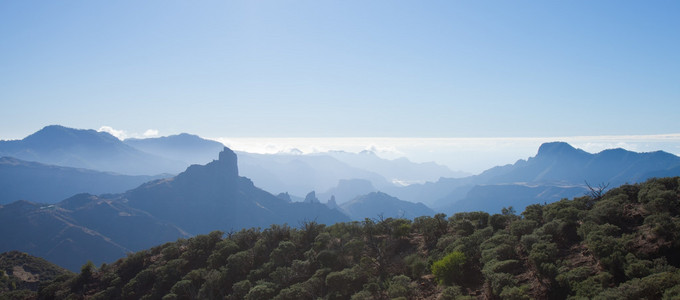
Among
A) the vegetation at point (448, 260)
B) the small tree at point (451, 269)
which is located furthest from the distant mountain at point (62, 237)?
the small tree at point (451, 269)

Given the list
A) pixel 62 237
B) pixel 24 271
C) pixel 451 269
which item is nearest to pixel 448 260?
pixel 451 269

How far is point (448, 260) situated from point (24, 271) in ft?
271

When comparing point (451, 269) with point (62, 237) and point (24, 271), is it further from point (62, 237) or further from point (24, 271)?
point (62, 237)

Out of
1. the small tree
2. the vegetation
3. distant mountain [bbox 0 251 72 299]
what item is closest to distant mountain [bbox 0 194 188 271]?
distant mountain [bbox 0 251 72 299]

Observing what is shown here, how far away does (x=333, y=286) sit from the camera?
23594mm

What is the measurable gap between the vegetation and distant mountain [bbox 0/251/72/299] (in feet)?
77.3

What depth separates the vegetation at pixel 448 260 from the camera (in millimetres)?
15859

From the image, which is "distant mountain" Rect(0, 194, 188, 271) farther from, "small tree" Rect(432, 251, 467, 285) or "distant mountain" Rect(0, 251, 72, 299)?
"small tree" Rect(432, 251, 467, 285)

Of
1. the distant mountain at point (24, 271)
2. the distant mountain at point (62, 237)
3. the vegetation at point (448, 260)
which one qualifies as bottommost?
the distant mountain at point (62, 237)

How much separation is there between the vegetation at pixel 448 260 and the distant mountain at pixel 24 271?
77.3ft

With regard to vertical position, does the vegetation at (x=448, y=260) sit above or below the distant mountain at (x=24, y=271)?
above

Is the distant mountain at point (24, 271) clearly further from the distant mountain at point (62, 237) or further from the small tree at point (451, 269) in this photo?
the distant mountain at point (62, 237)

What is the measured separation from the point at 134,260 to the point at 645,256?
166ft

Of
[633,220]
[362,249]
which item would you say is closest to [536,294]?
[633,220]
